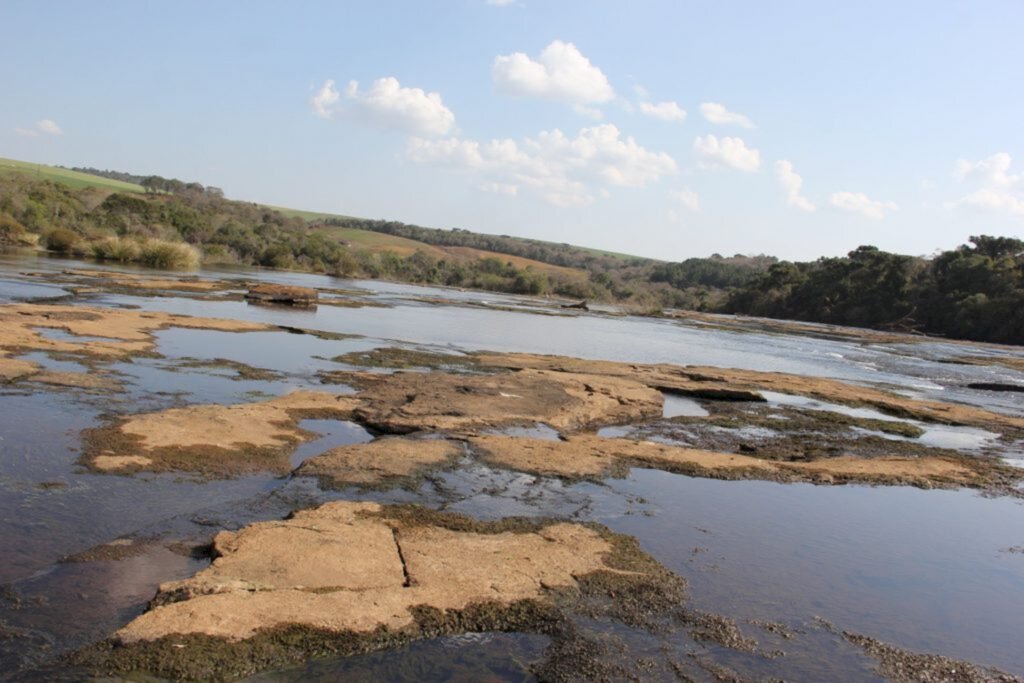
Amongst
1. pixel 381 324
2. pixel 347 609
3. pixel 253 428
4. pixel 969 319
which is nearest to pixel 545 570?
pixel 347 609

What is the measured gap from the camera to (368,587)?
563cm

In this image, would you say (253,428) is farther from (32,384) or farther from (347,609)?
(347,609)

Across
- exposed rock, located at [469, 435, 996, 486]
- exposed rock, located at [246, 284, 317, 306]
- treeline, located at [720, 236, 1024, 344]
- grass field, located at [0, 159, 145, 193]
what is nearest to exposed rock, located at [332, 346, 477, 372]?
exposed rock, located at [469, 435, 996, 486]

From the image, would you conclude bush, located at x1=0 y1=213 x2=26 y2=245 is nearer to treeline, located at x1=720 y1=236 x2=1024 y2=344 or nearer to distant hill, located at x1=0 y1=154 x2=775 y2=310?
distant hill, located at x1=0 y1=154 x2=775 y2=310

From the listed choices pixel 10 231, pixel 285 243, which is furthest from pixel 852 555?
pixel 285 243

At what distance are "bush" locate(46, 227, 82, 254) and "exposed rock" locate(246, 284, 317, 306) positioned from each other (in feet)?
107

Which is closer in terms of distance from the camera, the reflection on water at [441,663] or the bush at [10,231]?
the reflection on water at [441,663]

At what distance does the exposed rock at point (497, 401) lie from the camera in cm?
1207

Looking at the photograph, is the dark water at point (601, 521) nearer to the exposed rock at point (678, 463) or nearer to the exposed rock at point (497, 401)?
the exposed rock at point (678, 463)

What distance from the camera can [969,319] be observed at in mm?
71875

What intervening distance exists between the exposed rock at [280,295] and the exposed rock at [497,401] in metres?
21.2

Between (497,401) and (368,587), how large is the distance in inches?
332

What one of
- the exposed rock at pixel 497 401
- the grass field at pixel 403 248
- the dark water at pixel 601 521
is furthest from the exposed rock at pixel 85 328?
the grass field at pixel 403 248

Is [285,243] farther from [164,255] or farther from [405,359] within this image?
[405,359]
